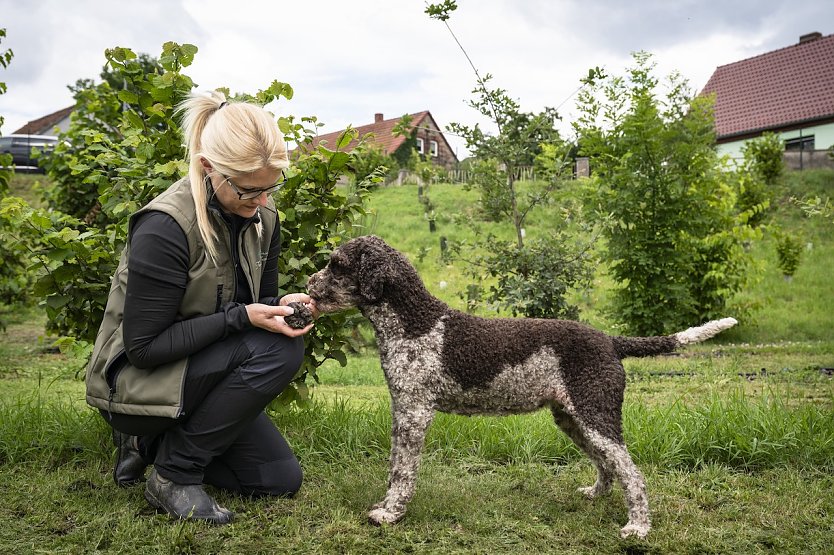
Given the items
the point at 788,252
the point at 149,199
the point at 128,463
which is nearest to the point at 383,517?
the point at 128,463

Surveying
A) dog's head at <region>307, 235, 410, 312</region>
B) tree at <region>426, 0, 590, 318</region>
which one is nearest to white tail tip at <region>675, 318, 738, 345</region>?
dog's head at <region>307, 235, 410, 312</region>

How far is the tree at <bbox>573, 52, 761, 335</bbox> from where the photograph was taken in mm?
9219

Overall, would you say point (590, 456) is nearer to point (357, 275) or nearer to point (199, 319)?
point (357, 275)

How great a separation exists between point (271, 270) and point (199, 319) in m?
0.64

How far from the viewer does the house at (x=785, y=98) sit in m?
26.5

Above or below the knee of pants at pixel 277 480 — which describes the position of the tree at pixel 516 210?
above

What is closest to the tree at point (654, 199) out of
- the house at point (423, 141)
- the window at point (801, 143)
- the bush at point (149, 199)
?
the bush at point (149, 199)

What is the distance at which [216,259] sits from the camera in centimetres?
319

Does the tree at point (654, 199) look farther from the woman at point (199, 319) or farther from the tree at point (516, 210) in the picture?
the woman at point (199, 319)

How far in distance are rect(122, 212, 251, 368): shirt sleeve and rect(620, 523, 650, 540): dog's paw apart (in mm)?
2124

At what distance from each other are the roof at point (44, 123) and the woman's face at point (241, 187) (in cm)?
4378

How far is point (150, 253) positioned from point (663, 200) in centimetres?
800

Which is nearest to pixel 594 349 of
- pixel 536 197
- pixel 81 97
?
pixel 536 197

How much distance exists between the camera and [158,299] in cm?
301
